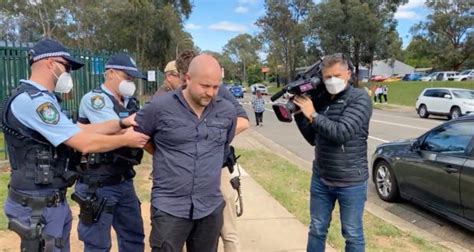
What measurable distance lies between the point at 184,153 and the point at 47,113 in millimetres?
794

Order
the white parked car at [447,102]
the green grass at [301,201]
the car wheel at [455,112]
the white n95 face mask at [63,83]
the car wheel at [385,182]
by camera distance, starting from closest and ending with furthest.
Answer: the white n95 face mask at [63,83] < the green grass at [301,201] < the car wheel at [385,182] < the white parked car at [447,102] < the car wheel at [455,112]

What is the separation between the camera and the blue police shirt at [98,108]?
3314 millimetres

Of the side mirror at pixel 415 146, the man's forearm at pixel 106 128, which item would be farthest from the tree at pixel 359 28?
the man's forearm at pixel 106 128

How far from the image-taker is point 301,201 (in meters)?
6.20

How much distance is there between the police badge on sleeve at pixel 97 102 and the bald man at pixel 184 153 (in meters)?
0.72

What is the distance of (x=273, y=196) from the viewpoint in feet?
21.0

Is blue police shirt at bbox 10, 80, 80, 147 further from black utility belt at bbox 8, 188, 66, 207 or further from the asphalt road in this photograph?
the asphalt road

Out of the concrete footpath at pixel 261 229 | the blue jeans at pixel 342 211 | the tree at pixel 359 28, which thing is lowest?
the concrete footpath at pixel 261 229

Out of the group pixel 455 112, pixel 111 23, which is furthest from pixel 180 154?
pixel 111 23

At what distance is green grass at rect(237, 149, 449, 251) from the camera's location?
469 centimetres

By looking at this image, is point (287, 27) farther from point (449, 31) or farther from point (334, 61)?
point (334, 61)

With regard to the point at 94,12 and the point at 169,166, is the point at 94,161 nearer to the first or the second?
the point at 169,166

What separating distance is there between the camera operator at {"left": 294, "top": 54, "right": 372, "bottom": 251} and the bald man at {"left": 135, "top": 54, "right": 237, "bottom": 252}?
2.94 feet

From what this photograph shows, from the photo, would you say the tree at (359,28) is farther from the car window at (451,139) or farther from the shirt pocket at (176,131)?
the shirt pocket at (176,131)
